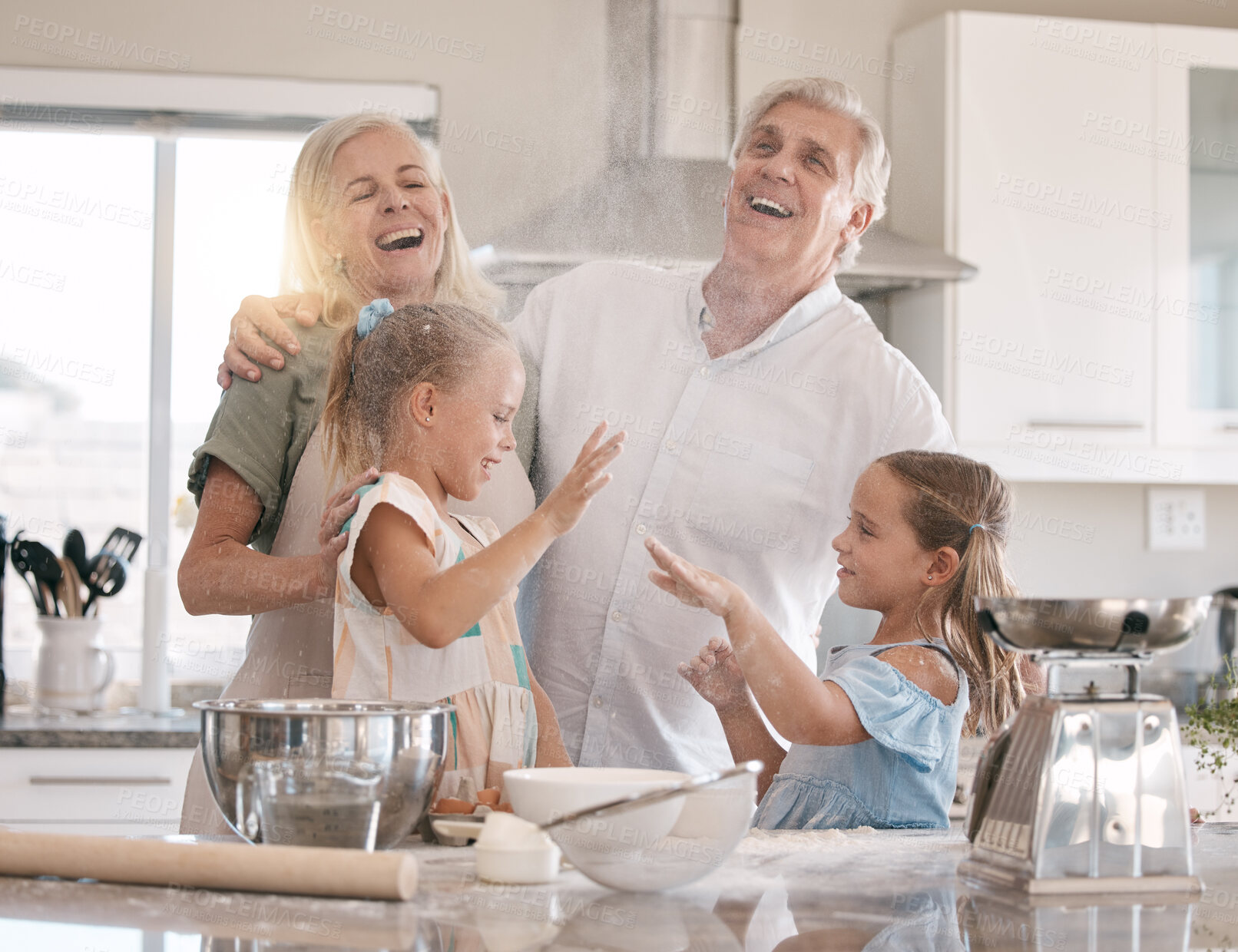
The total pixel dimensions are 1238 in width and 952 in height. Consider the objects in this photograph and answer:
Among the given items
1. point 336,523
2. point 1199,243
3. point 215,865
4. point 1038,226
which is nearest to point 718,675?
point 336,523

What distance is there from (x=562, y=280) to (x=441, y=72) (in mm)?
289

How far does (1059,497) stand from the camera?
229 cm

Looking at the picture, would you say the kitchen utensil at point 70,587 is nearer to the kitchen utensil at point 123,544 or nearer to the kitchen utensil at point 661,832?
the kitchen utensil at point 123,544

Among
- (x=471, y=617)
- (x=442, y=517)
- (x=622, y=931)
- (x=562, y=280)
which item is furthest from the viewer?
(x=562, y=280)

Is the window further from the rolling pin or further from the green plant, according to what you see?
the green plant

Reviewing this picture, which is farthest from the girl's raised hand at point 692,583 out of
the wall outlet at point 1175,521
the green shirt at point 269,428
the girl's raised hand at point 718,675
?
the wall outlet at point 1175,521

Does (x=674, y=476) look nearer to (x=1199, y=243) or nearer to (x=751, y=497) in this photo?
(x=751, y=497)

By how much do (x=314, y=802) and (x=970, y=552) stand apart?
0.72 m

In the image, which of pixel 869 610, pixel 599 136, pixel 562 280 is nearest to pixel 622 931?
pixel 869 610

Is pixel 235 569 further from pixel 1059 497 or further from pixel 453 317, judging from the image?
pixel 1059 497

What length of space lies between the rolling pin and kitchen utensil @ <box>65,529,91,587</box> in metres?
0.95

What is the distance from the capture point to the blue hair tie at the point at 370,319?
129 cm

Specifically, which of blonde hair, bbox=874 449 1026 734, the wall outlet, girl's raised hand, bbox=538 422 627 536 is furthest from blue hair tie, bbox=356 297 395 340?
the wall outlet

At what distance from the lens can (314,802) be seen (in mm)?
823
